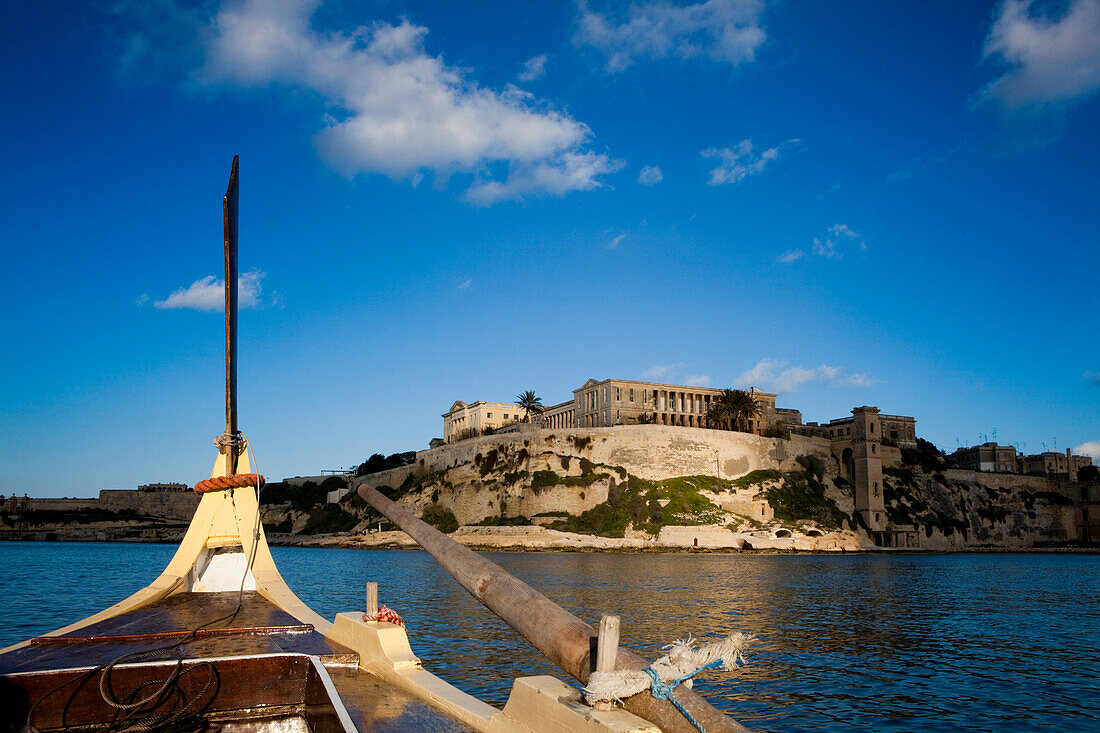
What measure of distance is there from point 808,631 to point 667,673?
16.0m

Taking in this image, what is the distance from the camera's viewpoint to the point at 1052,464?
9588 cm

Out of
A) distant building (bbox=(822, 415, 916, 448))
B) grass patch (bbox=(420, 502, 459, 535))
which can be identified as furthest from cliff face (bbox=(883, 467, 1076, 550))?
grass patch (bbox=(420, 502, 459, 535))

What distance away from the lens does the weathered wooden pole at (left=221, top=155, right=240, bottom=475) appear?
9211 millimetres

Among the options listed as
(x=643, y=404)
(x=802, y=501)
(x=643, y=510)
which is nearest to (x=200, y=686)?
(x=643, y=510)

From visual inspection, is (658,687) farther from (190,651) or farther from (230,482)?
(230,482)

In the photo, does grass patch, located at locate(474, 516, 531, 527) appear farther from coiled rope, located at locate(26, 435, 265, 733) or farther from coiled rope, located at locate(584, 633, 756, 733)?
coiled rope, located at locate(584, 633, 756, 733)

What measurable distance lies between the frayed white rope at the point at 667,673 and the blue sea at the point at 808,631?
22.6 feet

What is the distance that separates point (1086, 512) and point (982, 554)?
822 inches

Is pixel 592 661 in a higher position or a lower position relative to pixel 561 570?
higher

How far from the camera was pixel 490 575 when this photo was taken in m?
3.89

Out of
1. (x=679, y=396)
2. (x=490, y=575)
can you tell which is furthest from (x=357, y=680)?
(x=679, y=396)

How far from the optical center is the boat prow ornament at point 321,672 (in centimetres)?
294

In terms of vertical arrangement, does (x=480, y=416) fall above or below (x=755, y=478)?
above

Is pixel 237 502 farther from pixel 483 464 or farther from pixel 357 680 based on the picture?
pixel 483 464
